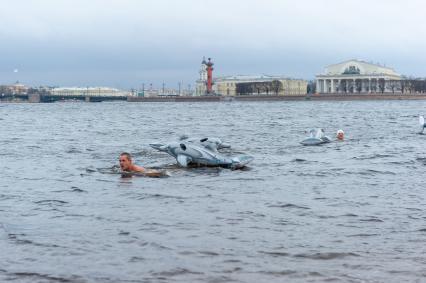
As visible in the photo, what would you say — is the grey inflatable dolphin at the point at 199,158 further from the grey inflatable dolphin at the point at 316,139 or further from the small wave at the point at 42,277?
the small wave at the point at 42,277

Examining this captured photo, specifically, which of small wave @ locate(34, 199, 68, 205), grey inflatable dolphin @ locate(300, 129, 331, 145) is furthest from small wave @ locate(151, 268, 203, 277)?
grey inflatable dolphin @ locate(300, 129, 331, 145)

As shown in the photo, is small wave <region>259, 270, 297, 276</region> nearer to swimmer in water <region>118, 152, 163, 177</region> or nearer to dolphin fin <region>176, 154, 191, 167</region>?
swimmer in water <region>118, 152, 163, 177</region>

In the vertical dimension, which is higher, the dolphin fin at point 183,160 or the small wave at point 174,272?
the dolphin fin at point 183,160

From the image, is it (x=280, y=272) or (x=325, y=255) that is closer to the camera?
(x=280, y=272)

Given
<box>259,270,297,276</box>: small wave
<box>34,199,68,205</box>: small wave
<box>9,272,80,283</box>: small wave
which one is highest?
<box>34,199,68,205</box>: small wave

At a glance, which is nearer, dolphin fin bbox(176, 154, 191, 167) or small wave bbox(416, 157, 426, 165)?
dolphin fin bbox(176, 154, 191, 167)

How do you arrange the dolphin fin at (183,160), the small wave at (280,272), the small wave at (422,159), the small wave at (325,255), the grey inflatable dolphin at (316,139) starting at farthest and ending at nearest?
the grey inflatable dolphin at (316,139) < the small wave at (422,159) < the dolphin fin at (183,160) < the small wave at (325,255) < the small wave at (280,272)

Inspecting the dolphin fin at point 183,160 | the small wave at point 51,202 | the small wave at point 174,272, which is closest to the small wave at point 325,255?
the small wave at point 174,272

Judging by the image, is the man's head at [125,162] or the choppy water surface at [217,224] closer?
the choppy water surface at [217,224]

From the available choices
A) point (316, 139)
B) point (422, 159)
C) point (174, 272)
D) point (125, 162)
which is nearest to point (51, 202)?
point (125, 162)

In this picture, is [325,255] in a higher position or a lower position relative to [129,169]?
lower

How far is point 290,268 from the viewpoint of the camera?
862 centimetres

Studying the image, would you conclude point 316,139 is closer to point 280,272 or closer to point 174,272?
point 280,272

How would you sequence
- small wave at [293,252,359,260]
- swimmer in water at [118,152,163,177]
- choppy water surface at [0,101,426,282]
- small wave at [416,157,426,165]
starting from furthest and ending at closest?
small wave at [416,157,426,165] → swimmer in water at [118,152,163,177] → small wave at [293,252,359,260] → choppy water surface at [0,101,426,282]
